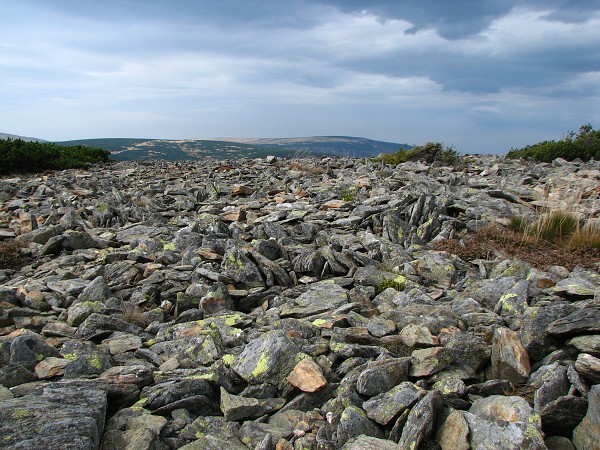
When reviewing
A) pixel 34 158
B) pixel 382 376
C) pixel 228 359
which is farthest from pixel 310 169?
pixel 34 158

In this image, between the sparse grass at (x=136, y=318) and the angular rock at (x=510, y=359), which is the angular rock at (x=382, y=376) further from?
the sparse grass at (x=136, y=318)

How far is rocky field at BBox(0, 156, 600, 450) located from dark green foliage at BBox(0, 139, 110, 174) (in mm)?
20119

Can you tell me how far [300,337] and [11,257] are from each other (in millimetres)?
8877

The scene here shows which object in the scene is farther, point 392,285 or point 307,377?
point 392,285

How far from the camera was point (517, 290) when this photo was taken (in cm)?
701

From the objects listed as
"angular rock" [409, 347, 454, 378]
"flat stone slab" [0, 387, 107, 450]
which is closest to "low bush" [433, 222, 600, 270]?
"angular rock" [409, 347, 454, 378]

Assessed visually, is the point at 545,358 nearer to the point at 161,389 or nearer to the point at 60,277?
the point at 161,389

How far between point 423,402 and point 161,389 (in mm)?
2840

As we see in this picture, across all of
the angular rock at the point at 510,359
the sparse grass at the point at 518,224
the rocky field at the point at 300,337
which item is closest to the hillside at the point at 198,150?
the sparse grass at the point at 518,224

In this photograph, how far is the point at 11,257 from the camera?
1105cm

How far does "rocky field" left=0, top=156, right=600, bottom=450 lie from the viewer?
4148 mm

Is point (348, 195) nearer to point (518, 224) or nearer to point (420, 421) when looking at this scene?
point (518, 224)

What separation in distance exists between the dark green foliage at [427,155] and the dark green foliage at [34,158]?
22.8m

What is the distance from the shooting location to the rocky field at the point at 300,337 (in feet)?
13.6
